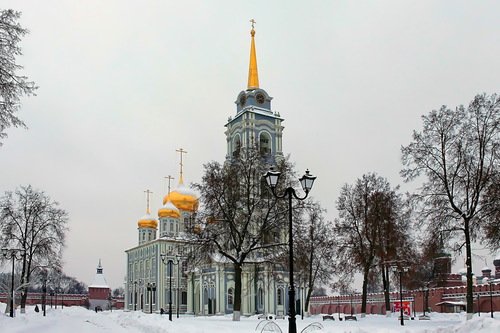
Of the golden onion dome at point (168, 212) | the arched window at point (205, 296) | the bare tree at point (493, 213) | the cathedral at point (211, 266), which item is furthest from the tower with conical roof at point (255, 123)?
the bare tree at point (493, 213)

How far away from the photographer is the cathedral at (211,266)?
59.1 meters

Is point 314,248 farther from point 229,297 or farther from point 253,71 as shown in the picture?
point 253,71

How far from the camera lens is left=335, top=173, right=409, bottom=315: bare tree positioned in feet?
143

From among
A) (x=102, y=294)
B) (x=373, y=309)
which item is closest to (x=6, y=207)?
(x=373, y=309)

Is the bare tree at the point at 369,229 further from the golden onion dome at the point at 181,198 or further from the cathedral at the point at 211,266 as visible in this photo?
the golden onion dome at the point at 181,198

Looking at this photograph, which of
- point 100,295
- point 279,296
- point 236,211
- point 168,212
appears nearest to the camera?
point 236,211

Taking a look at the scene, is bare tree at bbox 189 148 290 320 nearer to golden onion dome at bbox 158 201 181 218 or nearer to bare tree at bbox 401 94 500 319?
bare tree at bbox 401 94 500 319

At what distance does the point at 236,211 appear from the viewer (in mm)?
39406

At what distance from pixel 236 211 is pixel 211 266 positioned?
74.7 feet

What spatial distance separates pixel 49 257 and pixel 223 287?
19645 millimetres

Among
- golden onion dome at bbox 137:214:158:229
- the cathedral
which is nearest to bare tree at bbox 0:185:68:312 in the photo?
the cathedral

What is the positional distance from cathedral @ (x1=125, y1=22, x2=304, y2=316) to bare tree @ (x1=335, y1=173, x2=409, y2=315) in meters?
5.88

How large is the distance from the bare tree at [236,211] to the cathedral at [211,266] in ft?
6.04

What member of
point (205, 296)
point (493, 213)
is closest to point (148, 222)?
point (205, 296)
